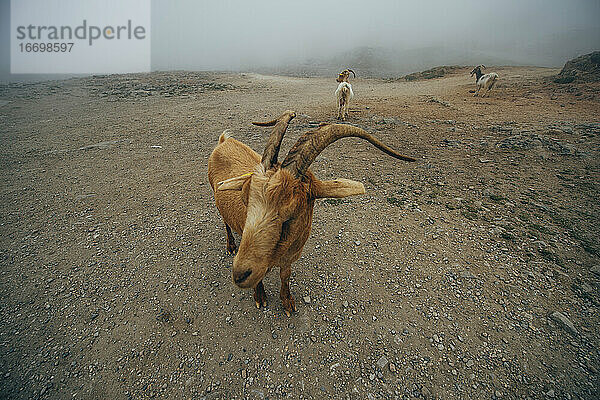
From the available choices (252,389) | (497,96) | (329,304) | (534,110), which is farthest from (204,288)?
(497,96)

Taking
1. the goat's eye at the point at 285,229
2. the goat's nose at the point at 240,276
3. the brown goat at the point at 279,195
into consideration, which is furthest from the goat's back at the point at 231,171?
the goat's nose at the point at 240,276

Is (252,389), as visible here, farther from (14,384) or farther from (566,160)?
(566,160)

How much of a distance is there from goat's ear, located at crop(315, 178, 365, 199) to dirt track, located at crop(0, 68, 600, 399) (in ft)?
6.62

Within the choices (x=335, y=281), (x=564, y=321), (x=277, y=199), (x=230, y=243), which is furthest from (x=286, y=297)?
(x=564, y=321)

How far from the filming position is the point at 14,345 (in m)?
Answer: 3.30

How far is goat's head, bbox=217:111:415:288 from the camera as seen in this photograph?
2.45 m

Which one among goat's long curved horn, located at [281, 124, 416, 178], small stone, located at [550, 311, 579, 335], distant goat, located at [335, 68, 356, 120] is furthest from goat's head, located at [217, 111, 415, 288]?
distant goat, located at [335, 68, 356, 120]

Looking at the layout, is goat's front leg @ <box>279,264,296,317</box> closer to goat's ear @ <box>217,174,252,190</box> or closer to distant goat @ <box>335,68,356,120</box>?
goat's ear @ <box>217,174,252,190</box>

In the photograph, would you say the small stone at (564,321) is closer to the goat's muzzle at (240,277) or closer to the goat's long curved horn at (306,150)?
the goat's long curved horn at (306,150)

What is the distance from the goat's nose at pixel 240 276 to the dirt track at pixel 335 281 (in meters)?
1.50

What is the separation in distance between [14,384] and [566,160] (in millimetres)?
12060

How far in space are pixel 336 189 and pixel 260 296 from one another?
215 cm

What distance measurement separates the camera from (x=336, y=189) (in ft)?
9.23

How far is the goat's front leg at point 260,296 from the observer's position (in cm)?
368
